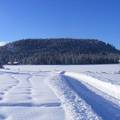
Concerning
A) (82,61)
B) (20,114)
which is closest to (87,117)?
(20,114)

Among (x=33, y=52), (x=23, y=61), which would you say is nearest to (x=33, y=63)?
(x=23, y=61)

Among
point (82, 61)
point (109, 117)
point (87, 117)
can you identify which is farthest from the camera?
point (82, 61)

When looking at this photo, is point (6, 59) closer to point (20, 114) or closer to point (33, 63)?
point (33, 63)

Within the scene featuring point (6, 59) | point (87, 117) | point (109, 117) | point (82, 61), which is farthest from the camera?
point (6, 59)

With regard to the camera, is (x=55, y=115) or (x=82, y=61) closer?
(x=55, y=115)

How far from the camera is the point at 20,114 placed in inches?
571

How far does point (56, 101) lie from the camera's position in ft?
62.1

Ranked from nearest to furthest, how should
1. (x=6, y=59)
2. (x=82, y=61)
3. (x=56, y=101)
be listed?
(x=56, y=101), (x=82, y=61), (x=6, y=59)

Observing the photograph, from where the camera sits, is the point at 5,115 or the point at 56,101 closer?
the point at 5,115

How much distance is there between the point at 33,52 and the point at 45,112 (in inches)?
7105

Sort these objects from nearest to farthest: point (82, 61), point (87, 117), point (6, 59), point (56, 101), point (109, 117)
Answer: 1. point (87, 117)
2. point (109, 117)
3. point (56, 101)
4. point (82, 61)
5. point (6, 59)

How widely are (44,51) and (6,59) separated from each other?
19.7 metres

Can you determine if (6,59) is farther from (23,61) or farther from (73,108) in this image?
(73,108)

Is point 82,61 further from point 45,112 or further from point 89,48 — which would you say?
point 45,112
